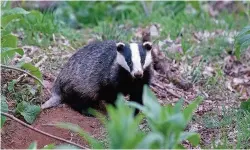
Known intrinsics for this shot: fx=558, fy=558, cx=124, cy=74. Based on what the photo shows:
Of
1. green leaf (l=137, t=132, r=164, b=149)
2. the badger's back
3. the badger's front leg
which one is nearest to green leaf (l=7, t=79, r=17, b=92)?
the badger's back

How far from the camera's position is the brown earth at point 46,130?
13.5 ft

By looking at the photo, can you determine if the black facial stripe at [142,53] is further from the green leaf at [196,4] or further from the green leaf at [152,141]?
the green leaf at [196,4]

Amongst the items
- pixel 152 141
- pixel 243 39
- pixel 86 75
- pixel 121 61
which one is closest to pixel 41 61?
pixel 86 75

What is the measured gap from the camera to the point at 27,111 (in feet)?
→ 14.6

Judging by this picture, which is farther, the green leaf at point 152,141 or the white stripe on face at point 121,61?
the white stripe on face at point 121,61

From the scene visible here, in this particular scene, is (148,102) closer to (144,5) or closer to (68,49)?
(68,49)

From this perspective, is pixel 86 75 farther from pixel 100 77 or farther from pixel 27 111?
pixel 27 111

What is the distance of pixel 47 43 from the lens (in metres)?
5.92

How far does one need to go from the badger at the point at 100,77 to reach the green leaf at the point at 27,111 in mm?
258

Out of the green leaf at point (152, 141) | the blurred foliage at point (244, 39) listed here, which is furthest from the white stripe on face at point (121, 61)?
the green leaf at point (152, 141)

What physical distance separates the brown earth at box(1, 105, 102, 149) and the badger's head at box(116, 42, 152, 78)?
1.72 feet

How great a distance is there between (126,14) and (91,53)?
9.91 ft

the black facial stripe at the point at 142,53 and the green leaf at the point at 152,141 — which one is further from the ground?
the black facial stripe at the point at 142,53

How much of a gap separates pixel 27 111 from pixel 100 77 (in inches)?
31.7
